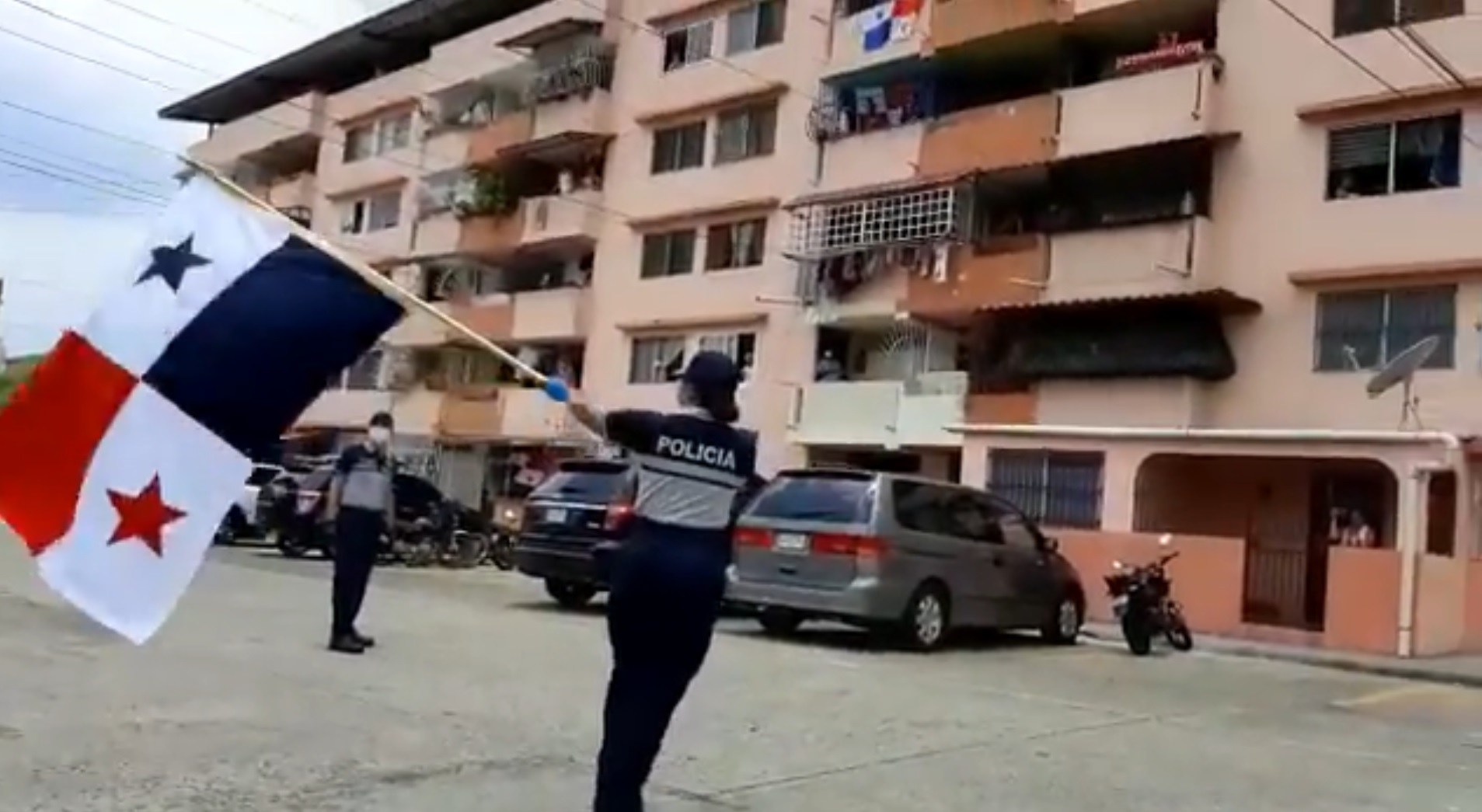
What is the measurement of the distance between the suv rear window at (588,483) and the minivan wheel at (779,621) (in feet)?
6.81

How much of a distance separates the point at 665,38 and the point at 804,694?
26.6 metres

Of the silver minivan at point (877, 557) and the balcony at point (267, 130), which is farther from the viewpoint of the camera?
the balcony at point (267, 130)

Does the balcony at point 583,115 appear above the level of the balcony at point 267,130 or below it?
below

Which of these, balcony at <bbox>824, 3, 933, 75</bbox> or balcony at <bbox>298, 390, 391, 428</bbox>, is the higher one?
balcony at <bbox>824, 3, 933, 75</bbox>

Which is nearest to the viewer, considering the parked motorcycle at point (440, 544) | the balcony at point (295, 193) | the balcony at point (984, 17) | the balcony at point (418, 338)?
the parked motorcycle at point (440, 544)

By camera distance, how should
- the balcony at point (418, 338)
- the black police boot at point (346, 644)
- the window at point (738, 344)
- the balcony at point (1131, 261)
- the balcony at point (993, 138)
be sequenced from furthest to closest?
the balcony at point (418, 338), the window at point (738, 344), the balcony at point (993, 138), the balcony at point (1131, 261), the black police boot at point (346, 644)

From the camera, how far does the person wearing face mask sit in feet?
36.2

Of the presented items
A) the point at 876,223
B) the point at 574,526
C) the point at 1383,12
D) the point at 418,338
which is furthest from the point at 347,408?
the point at 1383,12

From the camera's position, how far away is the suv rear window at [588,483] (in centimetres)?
1661

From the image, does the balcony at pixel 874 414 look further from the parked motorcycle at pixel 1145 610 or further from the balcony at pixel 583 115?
the balcony at pixel 583 115

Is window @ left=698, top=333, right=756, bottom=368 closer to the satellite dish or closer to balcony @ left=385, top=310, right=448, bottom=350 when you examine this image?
balcony @ left=385, top=310, right=448, bottom=350

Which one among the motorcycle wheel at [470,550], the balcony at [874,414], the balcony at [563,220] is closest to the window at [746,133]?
the balcony at [563,220]

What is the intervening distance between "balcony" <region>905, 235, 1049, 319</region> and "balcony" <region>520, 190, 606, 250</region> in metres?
10.8

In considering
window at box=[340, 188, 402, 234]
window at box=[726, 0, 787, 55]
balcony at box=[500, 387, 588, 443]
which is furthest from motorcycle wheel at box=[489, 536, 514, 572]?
window at box=[340, 188, 402, 234]
